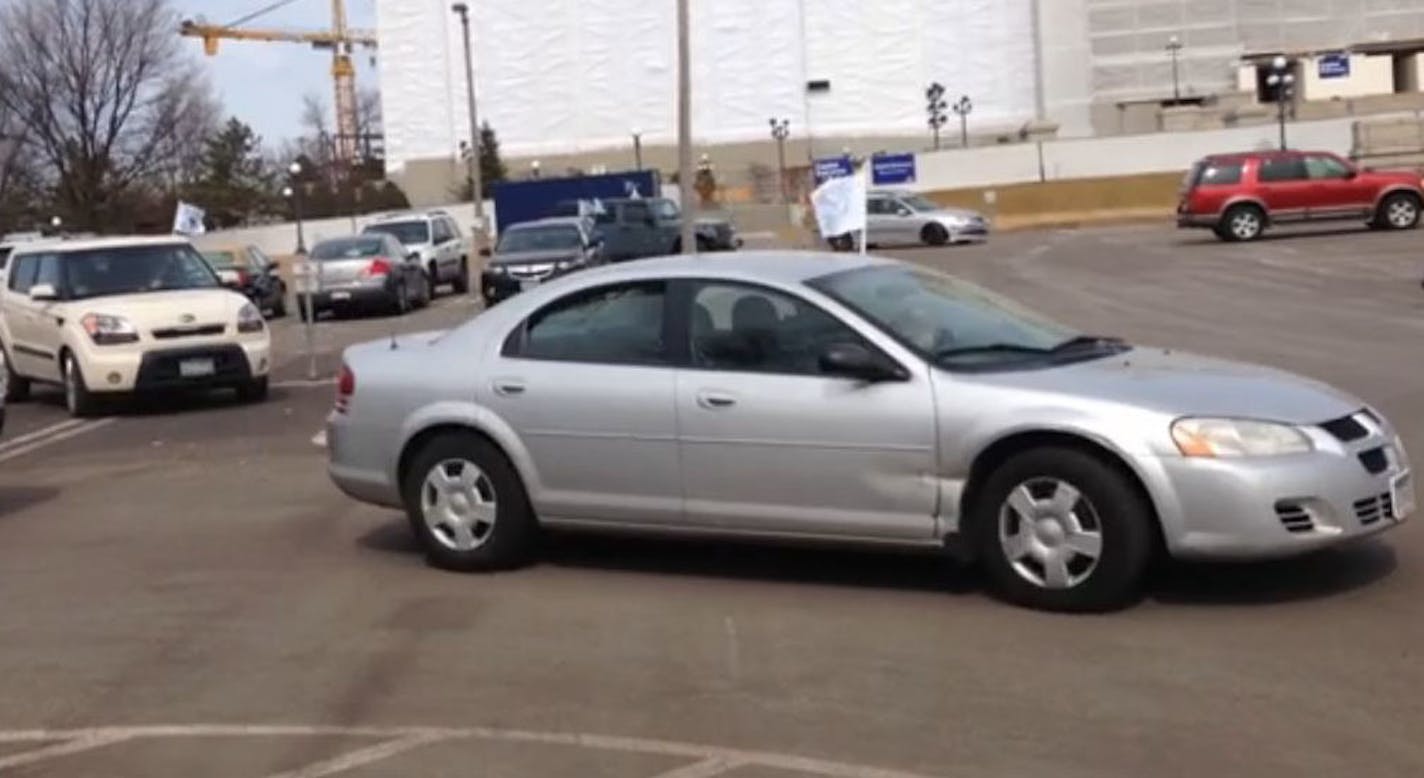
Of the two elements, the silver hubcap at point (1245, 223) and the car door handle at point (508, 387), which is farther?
the silver hubcap at point (1245, 223)

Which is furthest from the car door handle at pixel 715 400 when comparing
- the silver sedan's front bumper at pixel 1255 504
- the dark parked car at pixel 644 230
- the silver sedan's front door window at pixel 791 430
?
the dark parked car at pixel 644 230

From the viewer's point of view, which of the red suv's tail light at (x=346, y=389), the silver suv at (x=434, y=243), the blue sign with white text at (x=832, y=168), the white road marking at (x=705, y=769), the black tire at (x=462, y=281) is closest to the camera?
the white road marking at (x=705, y=769)

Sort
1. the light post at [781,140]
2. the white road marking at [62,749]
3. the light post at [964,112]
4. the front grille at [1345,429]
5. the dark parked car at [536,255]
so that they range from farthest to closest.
→ the light post at [964,112]
the light post at [781,140]
the dark parked car at [536,255]
the front grille at [1345,429]
the white road marking at [62,749]

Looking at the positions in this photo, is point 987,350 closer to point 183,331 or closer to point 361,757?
point 361,757

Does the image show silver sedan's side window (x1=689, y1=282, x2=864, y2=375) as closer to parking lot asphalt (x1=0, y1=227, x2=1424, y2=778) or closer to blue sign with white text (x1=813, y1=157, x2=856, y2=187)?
parking lot asphalt (x1=0, y1=227, x2=1424, y2=778)

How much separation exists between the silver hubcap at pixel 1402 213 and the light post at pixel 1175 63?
55.6 m

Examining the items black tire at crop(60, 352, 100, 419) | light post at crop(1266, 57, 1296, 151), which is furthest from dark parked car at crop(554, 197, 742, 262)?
light post at crop(1266, 57, 1296, 151)

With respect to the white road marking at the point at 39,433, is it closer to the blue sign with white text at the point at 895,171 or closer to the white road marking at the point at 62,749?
the white road marking at the point at 62,749

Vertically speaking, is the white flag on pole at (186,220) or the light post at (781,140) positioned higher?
the light post at (781,140)

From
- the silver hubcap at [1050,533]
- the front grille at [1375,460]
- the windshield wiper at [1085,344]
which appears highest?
the windshield wiper at [1085,344]

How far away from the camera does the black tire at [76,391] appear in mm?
19875

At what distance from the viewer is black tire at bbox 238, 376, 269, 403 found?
→ 20325mm

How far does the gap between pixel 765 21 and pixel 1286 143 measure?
41.7 meters

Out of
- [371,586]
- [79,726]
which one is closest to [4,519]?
[371,586]
